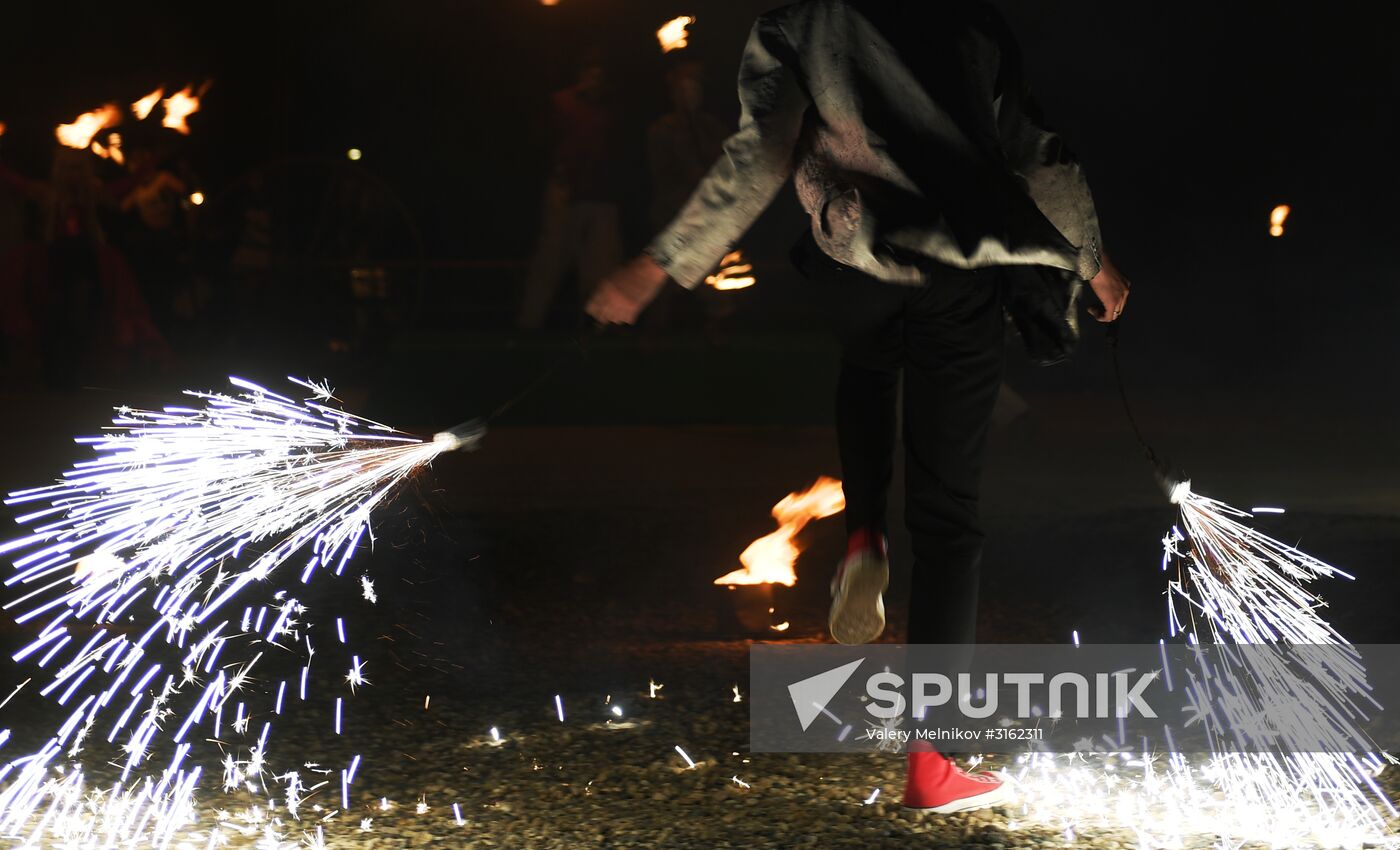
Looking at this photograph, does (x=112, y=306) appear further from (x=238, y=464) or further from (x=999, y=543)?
(x=238, y=464)

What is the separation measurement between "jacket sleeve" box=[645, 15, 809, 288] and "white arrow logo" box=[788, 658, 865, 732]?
1.15 m

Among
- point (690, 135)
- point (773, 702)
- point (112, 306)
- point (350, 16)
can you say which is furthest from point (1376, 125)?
point (773, 702)

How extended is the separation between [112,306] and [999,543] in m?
6.43

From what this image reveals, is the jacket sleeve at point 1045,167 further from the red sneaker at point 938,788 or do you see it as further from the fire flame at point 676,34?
the fire flame at point 676,34

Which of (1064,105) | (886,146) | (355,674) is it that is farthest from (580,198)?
(886,146)

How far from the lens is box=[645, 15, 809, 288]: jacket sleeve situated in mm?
3037

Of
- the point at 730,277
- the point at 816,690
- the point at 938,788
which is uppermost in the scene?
the point at 730,277

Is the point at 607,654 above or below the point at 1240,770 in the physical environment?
above

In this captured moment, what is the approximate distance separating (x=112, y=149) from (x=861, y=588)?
846cm

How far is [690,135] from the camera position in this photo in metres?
9.56

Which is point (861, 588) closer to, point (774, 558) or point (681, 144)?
point (774, 558)

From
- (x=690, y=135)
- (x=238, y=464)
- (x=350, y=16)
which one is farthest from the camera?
(x=350, y=16)

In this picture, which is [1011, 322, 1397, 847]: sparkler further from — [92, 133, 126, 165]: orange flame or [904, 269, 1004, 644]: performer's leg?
[92, 133, 126, 165]: orange flame

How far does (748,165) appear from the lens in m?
3.07
